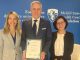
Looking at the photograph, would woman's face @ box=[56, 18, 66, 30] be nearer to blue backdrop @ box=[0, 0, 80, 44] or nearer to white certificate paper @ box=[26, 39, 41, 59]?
white certificate paper @ box=[26, 39, 41, 59]

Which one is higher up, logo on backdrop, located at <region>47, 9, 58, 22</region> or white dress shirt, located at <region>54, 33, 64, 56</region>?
logo on backdrop, located at <region>47, 9, 58, 22</region>

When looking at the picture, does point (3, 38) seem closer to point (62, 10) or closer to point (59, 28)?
point (59, 28)

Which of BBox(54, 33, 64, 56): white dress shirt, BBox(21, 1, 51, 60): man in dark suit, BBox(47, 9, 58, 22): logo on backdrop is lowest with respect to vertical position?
BBox(54, 33, 64, 56): white dress shirt

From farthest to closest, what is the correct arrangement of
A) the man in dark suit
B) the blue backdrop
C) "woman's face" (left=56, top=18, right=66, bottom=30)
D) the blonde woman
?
the blue backdrop < "woman's face" (left=56, top=18, right=66, bottom=30) < the blonde woman < the man in dark suit

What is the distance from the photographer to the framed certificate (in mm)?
4129

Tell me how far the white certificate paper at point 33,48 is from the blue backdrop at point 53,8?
1462mm

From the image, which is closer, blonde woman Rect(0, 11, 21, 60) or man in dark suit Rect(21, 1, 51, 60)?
man in dark suit Rect(21, 1, 51, 60)

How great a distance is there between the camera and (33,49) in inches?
164

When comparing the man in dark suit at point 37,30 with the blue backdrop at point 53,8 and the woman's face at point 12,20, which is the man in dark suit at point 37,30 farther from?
the blue backdrop at point 53,8

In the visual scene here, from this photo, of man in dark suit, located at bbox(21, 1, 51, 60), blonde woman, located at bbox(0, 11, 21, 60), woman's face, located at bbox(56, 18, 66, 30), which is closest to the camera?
man in dark suit, located at bbox(21, 1, 51, 60)

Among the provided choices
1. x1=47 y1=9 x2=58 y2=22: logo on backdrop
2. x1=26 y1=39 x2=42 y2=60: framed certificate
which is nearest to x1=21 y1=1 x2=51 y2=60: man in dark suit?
x1=26 y1=39 x2=42 y2=60: framed certificate

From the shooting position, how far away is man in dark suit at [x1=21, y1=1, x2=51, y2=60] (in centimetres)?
412

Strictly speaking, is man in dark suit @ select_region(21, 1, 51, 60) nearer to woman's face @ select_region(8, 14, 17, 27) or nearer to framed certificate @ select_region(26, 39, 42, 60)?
framed certificate @ select_region(26, 39, 42, 60)

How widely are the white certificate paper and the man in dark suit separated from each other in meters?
0.07
